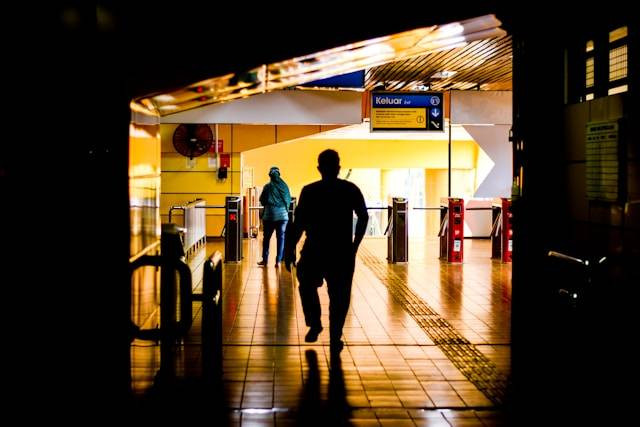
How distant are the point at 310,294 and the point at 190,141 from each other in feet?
34.0

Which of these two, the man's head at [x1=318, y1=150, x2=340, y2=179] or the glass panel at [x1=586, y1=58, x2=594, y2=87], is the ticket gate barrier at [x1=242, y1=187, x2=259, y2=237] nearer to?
the man's head at [x1=318, y1=150, x2=340, y2=179]

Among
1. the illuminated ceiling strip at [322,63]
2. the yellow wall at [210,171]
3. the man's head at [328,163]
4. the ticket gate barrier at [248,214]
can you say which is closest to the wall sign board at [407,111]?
the yellow wall at [210,171]

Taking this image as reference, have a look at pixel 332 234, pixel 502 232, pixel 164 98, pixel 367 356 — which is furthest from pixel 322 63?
pixel 502 232

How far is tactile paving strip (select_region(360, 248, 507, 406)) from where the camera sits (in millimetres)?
4883

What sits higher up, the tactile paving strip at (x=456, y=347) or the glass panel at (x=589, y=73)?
the glass panel at (x=589, y=73)

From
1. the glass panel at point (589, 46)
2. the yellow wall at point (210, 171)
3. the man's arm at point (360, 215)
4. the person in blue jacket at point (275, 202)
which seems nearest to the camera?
the glass panel at point (589, 46)

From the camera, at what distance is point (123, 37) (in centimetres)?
400

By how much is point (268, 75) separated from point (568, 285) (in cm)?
228

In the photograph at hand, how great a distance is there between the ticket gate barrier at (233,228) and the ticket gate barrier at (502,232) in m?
4.12

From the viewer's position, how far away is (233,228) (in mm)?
11898

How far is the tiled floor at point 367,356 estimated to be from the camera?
432 cm

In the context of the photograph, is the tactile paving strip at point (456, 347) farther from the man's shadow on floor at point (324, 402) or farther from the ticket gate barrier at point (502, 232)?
the ticket gate barrier at point (502, 232)

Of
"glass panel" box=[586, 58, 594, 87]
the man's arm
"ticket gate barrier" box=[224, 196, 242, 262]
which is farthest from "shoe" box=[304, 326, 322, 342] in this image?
"ticket gate barrier" box=[224, 196, 242, 262]

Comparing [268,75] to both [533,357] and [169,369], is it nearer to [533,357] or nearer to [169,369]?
[169,369]
